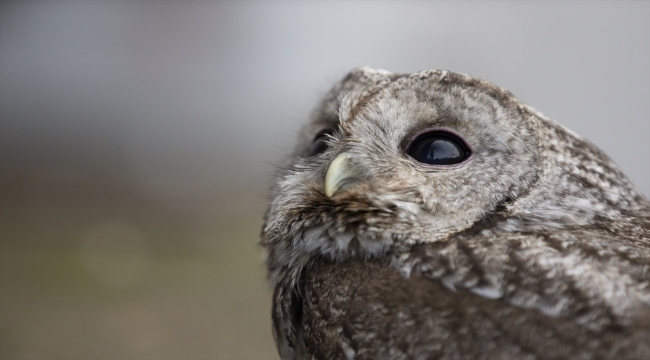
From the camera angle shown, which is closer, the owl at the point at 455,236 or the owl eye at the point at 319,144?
the owl at the point at 455,236

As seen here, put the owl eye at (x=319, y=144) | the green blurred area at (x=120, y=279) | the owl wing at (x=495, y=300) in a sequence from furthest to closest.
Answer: the green blurred area at (x=120, y=279)
the owl eye at (x=319, y=144)
the owl wing at (x=495, y=300)

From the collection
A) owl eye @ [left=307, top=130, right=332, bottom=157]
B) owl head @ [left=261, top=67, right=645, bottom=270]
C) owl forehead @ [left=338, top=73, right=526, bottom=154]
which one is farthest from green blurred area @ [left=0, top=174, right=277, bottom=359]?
owl forehead @ [left=338, top=73, right=526, bottom=154]

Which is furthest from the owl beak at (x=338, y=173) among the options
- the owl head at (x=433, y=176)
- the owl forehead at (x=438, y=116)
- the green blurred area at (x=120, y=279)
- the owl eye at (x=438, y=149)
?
the green blurred area at (x=120, y=279)

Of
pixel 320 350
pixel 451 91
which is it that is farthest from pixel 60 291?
pixel 451 91

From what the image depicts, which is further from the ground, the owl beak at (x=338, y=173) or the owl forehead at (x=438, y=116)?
the owl forehead at (x=438, y=116)

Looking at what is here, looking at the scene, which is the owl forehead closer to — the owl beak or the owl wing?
the owl beak

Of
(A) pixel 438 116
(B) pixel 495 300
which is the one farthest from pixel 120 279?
(B) pixel 495 300

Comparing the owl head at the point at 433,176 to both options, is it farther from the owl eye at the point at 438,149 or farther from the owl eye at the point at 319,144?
the owl eye at the point at 319,144
